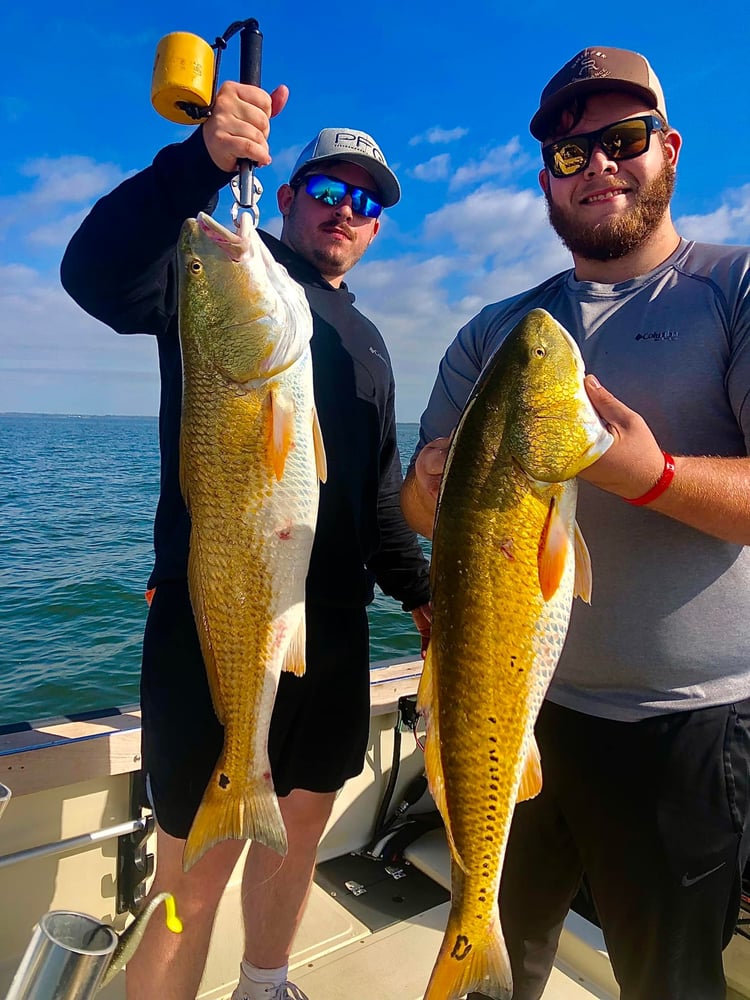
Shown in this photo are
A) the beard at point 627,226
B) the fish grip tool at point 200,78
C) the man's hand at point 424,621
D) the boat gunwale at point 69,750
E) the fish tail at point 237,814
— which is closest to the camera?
the fish grip tool at point 200,78

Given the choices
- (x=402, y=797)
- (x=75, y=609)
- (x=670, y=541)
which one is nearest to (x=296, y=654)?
(x=670, y=541)

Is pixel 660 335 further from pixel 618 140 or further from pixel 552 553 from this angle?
pixel 552 553

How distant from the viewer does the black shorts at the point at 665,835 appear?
2279mm

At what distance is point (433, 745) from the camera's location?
80.4 inches

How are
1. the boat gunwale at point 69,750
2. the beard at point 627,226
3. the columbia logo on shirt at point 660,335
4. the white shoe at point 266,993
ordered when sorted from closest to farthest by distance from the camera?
the columbia logo on shirt at point 660,335 → the beard at point 627,226 → the white shoe at point 266,993 → the boat gunwale at point 69,750

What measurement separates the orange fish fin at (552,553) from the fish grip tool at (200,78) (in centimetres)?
130

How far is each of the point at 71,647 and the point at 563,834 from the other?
10.6m

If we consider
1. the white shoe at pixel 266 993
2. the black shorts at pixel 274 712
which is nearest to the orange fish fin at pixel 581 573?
the black shorts at pixel 274 712

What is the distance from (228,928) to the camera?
12.7ft

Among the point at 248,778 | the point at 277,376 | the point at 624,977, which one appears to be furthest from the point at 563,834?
the point at 277,376

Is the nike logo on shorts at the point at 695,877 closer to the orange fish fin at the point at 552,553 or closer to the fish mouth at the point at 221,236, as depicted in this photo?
the orange fish fin at the point at 552,553

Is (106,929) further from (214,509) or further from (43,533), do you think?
(43,533)

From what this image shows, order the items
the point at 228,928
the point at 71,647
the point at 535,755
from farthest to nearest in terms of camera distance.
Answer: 1. the point at 71,647
2. the point at 228,928
3. the point at 535,755

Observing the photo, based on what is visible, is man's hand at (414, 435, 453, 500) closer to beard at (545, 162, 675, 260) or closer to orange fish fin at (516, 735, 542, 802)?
orange fish fin at (516, 735, 542, 802)
